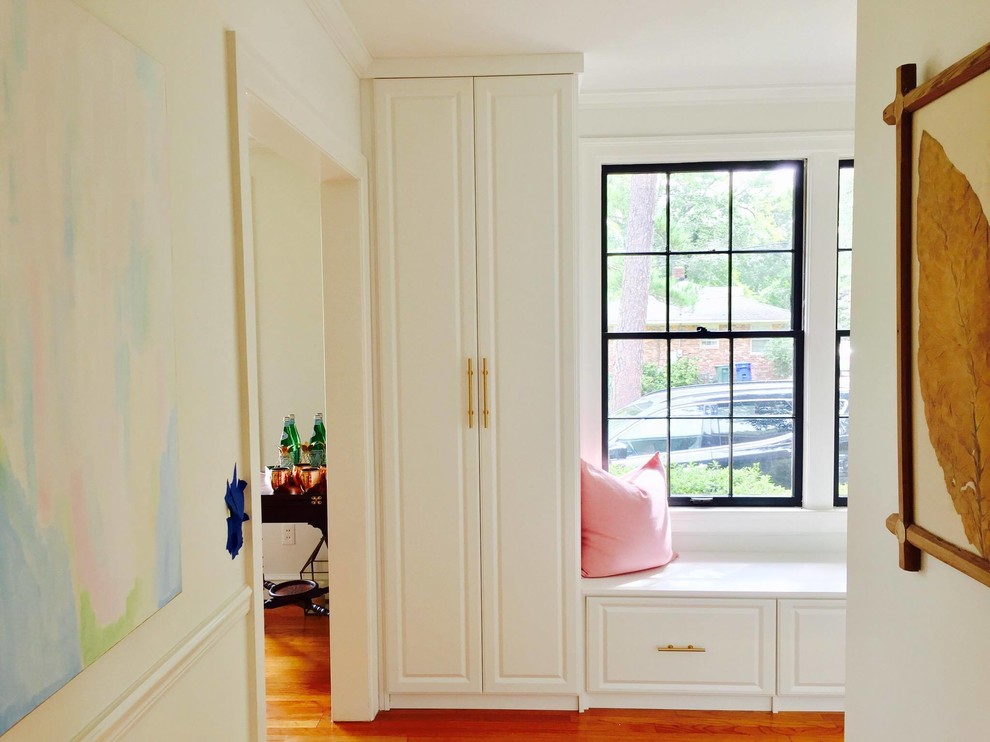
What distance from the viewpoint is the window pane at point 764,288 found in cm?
337

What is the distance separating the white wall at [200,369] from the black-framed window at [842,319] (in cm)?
262

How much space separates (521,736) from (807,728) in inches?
43.1

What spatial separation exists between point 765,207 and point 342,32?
1.99 m

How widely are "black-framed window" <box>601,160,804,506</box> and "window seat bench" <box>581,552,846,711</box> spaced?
1.99ft

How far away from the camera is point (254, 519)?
171cm

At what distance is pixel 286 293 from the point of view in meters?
4.04

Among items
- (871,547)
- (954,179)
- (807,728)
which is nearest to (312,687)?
(807,728)

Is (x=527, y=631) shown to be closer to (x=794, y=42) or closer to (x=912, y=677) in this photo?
(x=912, y=677)


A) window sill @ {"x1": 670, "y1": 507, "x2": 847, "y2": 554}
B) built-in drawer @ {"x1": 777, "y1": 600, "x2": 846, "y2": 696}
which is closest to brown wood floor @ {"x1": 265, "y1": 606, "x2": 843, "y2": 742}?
built-in drawer @ {"x1": 777, "y1": 600, "x2": 846, "y2": 696}

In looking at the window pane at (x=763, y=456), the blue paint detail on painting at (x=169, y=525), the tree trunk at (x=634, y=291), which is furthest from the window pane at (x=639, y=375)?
the blue paint detail on painting at (x=169, y=525)

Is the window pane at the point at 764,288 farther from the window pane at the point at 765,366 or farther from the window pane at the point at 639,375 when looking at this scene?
the window pane at the point at 639,375

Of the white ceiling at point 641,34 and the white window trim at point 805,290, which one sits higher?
the white ceiling at point 641,34

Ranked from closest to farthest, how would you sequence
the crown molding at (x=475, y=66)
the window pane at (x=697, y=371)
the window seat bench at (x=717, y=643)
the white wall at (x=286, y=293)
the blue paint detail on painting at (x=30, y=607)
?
the blue paint detail on painting at (x=30, y=607)
the crown molding at (x=475, y=66)
the window seat bench at (x=717, y=643)
the window pane at (x=697, y=371)
the white wall at (x=286, y=293)

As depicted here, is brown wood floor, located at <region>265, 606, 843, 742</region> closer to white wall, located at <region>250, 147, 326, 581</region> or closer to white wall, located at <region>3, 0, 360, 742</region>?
white wall, located at <region>3, 0, 360, 742</region>
